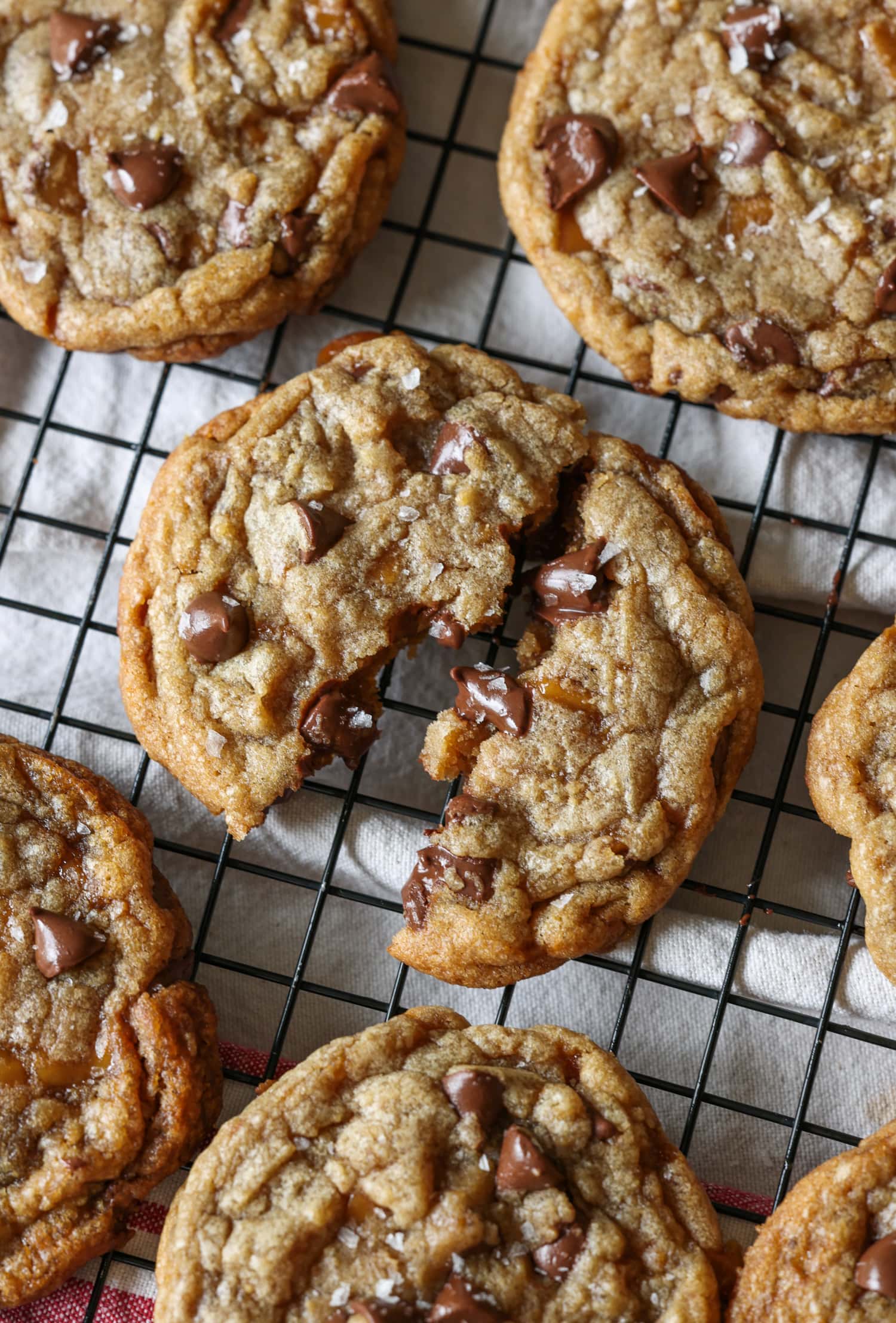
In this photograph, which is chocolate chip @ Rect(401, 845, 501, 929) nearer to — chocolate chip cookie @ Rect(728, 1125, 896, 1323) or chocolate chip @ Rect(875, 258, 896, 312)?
chocolate chip cookie @ Rect(728, 1125, 896, 1323)

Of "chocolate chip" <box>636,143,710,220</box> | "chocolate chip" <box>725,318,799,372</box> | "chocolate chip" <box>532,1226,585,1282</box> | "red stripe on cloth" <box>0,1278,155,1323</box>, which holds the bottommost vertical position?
"red stripe on cloth" <box>0,1278,155,1323</box>

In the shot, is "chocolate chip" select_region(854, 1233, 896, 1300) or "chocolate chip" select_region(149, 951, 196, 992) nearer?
"chocolate chip" select_region(854, 1233, 896, 1300)

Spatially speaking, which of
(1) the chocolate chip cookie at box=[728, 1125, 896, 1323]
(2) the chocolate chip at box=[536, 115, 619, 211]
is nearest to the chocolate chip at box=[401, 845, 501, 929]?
(1) the chocolate chip cookie at box=[728, 1125, 896, 1323]

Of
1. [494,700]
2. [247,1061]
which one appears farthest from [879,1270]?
[247,1061]

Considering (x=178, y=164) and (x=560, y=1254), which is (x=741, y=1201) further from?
(x=178, y=164)

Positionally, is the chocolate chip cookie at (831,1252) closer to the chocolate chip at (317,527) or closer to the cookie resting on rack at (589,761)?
the cookie resting on rack at (589,761)

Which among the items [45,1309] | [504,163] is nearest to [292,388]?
[504,163]

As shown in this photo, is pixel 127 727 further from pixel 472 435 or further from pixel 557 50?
pixel 557 50
